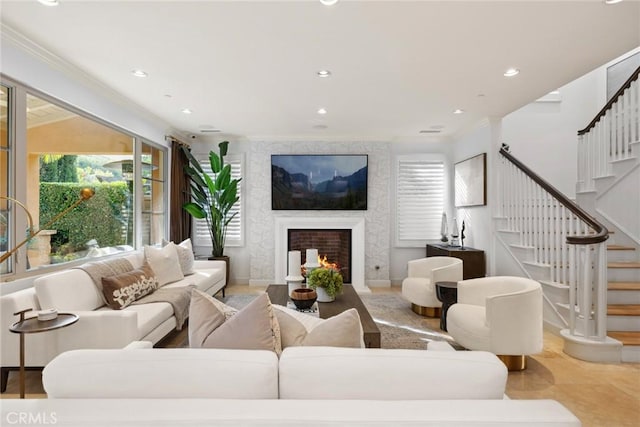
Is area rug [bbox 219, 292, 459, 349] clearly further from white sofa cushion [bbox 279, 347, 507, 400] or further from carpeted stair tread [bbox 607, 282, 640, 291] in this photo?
white sofa cushion [bbox 279, 347, 507, 400]

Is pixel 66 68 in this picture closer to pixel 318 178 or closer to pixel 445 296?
pixel 318 178

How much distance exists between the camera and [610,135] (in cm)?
448

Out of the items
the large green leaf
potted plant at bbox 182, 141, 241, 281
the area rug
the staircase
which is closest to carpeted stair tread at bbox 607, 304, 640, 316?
the staircase

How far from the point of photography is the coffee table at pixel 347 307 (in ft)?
8.09

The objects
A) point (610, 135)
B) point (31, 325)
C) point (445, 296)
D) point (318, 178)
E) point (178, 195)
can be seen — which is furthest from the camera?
point (318, 178)

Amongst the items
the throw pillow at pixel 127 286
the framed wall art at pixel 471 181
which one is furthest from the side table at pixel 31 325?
the framed wall art at pixel 471 181

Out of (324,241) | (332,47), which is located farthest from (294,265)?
(324,241)

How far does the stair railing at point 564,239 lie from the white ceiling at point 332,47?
3.45ft

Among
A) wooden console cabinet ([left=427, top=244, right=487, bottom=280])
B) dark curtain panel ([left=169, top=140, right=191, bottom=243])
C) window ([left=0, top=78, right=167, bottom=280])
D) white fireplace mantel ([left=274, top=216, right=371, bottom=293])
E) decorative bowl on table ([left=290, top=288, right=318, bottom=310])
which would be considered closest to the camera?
window ([left=0, top=78, right=167, bottom=280])

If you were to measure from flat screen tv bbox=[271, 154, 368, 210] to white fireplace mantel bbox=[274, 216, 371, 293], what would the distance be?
0.26m

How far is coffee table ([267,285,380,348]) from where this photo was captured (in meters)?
2.46

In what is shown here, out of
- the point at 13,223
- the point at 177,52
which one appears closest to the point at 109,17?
the point at 177,52

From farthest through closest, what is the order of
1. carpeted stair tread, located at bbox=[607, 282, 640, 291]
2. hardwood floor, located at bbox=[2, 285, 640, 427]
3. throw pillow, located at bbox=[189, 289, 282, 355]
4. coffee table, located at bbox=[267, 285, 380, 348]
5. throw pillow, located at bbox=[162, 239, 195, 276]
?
throw pillow, located at bbox=[162, 239, 195, 276]
carpeted stair tread, located at bbox=[607, 282, 640, 291]
coffee table, located at bbox=[267, 285, 380, 348]
hardwood floor, located at bbox=[2, 285, 640, 427]
throw pillow, located at bbox=[189, 289, 282, 355]
